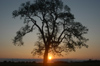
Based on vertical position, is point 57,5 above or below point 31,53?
above

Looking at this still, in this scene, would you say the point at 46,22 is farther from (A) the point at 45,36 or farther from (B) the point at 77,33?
(B) the point at 77,33

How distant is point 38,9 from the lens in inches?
1665

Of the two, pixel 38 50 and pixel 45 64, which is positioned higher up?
pixel 38 50

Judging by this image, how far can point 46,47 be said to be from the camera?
41906 millimetres

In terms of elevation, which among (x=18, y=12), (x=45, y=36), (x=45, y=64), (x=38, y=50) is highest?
(x=18, y=12)

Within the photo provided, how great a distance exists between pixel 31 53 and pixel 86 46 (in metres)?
10.8

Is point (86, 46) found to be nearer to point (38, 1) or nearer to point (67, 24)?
point (67, 24)

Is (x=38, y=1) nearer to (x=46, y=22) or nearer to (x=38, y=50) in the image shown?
(x=46, y=22)

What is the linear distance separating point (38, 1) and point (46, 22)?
4368 mm

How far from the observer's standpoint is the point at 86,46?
42.2m

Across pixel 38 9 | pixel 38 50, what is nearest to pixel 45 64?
pixel 38 50

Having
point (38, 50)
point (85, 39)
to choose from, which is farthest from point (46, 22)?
point (85, 39)

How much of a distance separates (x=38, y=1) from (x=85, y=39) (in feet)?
38.8

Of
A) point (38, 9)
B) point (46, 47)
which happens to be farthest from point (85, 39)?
point (38, 9)
